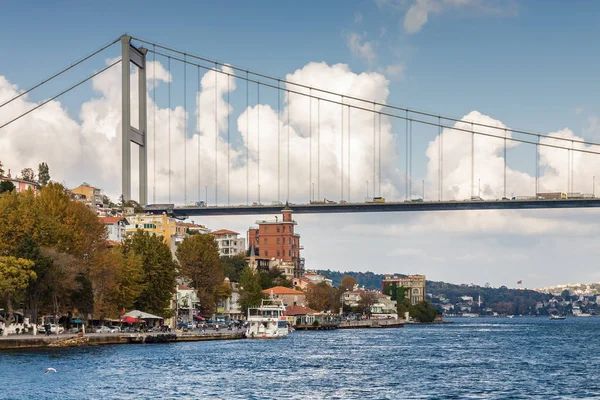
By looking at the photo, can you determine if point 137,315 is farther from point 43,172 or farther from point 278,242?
point 278,242

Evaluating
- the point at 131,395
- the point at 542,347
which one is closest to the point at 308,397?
the point at 131,395

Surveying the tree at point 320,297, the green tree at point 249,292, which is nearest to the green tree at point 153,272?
the green tree at point 249,292

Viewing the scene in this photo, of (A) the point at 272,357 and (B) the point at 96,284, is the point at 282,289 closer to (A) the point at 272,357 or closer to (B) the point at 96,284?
(B) the point at 96,284

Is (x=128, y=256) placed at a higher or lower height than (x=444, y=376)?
higher

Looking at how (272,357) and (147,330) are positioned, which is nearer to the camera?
(272,357)

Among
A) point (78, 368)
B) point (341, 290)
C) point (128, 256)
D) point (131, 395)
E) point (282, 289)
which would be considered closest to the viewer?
point (131, 395)

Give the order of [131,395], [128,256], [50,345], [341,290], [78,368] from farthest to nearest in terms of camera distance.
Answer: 1. [341,290]
2. [128,256]
3. [50,345]
4. [78,368]
5. [131,395]

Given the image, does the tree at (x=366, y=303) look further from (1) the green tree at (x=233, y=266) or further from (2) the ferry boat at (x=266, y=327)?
(2) the ferry boat at (x=266, y=327)
